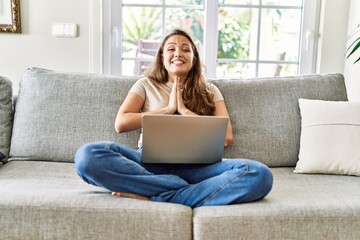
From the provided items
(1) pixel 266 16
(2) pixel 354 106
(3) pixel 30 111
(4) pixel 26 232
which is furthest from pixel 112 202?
(1) pixel 266 16

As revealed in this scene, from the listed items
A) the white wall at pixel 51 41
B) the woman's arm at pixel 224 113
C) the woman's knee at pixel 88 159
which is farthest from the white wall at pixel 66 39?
the woman's knee at pixel 88 159

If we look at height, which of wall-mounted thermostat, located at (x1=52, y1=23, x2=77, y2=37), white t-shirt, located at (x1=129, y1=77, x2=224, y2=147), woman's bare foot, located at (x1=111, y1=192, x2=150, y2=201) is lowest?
woman's bare foot, located at (x1=111, y1=192, x2=150, y2=201)

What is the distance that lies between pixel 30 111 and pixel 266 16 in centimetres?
170

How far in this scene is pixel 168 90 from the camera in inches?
80.2

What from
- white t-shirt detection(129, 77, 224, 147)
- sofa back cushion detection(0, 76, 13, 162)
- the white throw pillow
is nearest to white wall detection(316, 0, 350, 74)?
the white throw pillow

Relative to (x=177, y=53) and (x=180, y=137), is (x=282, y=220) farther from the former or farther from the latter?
(x=177, y=53)

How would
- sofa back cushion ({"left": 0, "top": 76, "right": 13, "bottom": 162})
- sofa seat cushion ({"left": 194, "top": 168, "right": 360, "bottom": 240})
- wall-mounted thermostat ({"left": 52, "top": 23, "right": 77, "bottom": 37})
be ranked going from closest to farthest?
sofa seat cushion ({"left": 194, "top": 168, "right": 360, "bottom": 240}), sofa back cushion ({"left": 0, "top": 76, "right": 13, "bottom": 162}), wall-mounted thermostat ({"left": 52, "top": 23, "right": 77, "bottom": 37})

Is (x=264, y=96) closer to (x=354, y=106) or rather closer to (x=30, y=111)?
(x=354, y=106)

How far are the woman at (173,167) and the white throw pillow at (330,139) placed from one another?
14.2 inches

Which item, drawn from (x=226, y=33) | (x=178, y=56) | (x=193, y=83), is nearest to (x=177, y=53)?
(x=178, y=56)

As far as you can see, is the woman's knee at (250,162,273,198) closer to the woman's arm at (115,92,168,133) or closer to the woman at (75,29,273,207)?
the woman at (75,29,273,207)

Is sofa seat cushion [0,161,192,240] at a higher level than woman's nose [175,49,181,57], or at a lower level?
lower

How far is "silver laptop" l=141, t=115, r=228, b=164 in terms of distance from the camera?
147cm

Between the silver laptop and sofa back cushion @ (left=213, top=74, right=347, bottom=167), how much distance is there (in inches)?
20.2
